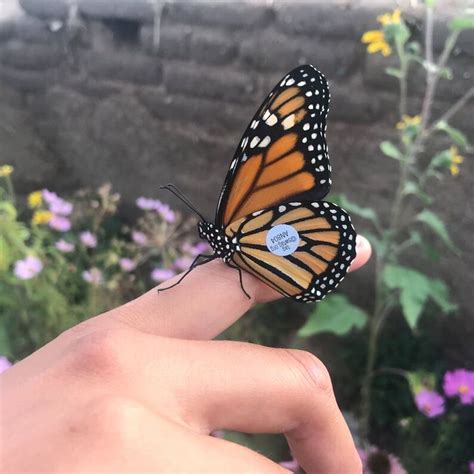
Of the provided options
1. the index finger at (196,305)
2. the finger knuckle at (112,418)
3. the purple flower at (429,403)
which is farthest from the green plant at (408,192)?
the finger knuckle at (112,418)

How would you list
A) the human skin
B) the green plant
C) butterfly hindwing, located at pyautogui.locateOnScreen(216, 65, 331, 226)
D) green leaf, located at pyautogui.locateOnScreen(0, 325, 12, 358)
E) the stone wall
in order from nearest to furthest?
the human skin → butterfly hindwing, located at pyautogui.locateOnScreen(216, 65, 331, 226) → the green plant → green leaf, located at pyautogui.locateOnScreen(0, 325, 12, 358) → the stone wall

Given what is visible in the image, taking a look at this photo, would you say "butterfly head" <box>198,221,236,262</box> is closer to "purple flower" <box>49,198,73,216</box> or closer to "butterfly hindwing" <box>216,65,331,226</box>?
"butterfly hindwing" <box>216,65,331,226</box>

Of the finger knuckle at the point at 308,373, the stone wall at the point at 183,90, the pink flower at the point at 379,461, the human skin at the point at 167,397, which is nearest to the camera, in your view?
the human skin at the point at 167,397

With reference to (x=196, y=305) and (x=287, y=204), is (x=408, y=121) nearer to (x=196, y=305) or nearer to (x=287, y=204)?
(x=287, y=204)

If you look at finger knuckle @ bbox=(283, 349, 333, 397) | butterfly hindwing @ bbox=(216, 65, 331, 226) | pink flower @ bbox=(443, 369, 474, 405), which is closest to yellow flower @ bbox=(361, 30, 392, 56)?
butterfly hindwing @ bbox=(216, 65, 331, 226)

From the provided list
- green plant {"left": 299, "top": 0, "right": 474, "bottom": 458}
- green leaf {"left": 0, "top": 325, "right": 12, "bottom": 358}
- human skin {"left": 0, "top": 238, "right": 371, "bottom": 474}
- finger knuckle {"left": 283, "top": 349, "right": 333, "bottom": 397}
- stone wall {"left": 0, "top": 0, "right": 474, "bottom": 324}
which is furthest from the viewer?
stone wall {"left": 0, "top": 0, "right": 474, "bottom": 324}

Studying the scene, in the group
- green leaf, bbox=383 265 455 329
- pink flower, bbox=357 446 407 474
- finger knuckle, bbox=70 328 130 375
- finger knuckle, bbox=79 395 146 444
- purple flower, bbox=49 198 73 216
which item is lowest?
pink flower, bbox=357 446 407 474

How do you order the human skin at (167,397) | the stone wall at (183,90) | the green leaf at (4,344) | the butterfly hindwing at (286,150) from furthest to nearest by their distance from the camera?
the stone wall at (183,90) < the green leaf at (4,344) < the butterfly hindwing at (286,150) < the human skin at (167,397)

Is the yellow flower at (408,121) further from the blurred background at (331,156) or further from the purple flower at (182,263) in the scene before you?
the purple flower at (182,263)
